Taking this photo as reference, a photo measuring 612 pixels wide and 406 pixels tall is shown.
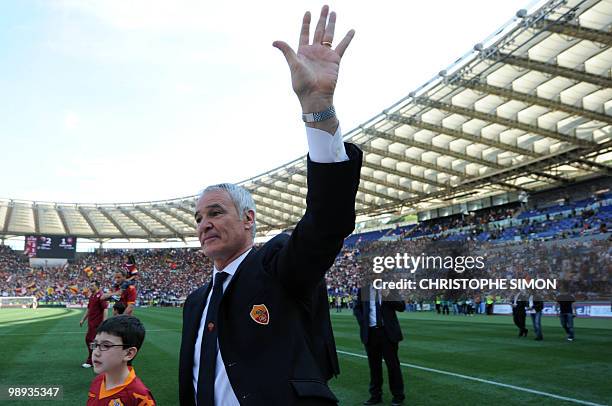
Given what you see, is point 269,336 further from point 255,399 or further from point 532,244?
point 532,244

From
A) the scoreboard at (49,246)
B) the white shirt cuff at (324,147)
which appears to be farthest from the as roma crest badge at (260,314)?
the scoreboard at (49,246)

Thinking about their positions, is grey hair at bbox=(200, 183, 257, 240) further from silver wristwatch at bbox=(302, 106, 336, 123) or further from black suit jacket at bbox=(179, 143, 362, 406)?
silver wristwatch at bbox=(302, 106, 336, 123)

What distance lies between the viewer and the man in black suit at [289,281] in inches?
73.7

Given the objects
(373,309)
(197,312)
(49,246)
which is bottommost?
(373,309)

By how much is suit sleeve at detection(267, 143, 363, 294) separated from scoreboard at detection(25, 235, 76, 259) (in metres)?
63.1

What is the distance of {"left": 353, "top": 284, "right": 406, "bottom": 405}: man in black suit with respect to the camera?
23.0 ft

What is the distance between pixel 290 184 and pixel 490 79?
20.1m

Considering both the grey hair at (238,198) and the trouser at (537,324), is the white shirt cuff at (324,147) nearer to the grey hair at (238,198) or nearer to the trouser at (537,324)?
the grey hair at (238,198)

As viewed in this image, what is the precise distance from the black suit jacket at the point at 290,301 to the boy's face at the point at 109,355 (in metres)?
1.85

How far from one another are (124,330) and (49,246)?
203 ft

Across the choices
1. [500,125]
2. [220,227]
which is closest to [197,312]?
[220,227]

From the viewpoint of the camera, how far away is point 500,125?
2641cm

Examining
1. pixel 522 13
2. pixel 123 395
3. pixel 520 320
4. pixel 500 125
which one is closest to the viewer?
pixel 123 395

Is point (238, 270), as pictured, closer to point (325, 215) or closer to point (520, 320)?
point (325, 215)
